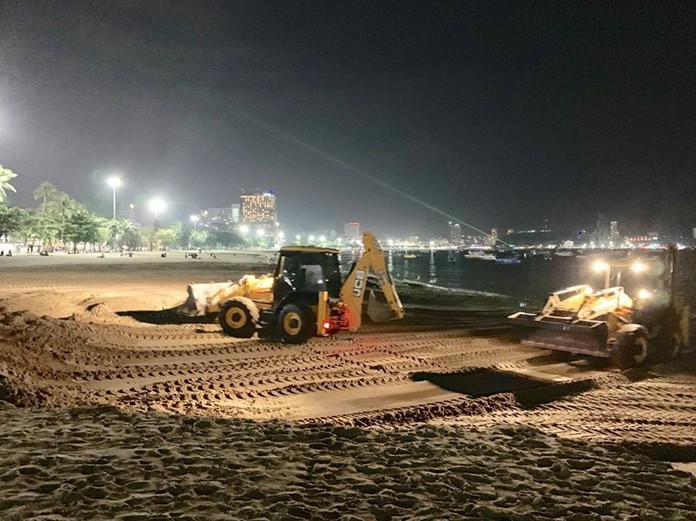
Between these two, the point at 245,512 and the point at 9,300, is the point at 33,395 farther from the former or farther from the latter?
the point at 9,300

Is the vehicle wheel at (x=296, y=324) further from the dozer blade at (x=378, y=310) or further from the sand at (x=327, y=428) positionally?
the dozer blade at (x=378, y=310)

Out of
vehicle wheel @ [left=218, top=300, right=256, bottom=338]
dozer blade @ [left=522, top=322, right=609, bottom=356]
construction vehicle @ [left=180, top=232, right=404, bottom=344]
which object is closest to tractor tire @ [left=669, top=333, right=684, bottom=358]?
dozer blade @ [left=522, top=322, right=609, bottom=356]

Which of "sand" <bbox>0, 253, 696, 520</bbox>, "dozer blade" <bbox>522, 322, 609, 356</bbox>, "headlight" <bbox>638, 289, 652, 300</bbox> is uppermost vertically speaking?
"headlight" <bbox>638, 289, 652, 300</bbox>

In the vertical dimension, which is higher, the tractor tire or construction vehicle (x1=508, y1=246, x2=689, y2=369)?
construction vehicle (x1=508, y1=246, x2=689, y2=369)

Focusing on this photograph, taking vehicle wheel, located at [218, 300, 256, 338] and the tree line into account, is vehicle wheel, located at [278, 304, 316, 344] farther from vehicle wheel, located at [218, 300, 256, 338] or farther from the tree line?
the tree line

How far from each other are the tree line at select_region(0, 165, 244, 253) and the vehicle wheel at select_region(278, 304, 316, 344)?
5384 cm

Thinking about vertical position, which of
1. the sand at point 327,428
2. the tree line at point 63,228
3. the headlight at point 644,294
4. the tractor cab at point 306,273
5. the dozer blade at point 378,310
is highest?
the tree line at point 63,228

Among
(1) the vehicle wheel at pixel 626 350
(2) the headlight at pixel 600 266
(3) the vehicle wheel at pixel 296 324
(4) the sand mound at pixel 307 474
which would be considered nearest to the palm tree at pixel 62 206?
(3) the vehicle wheel at pixel 296 324

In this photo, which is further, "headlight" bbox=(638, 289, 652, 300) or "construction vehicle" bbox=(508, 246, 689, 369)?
"headlight" bbox=(638, 289, 652, 300)

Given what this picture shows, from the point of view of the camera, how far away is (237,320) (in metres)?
14.2

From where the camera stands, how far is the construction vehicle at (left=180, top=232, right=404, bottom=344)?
43.4ft

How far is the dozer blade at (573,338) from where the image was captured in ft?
38.1

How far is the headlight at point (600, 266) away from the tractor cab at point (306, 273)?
618cm

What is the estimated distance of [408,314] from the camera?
21344mm
